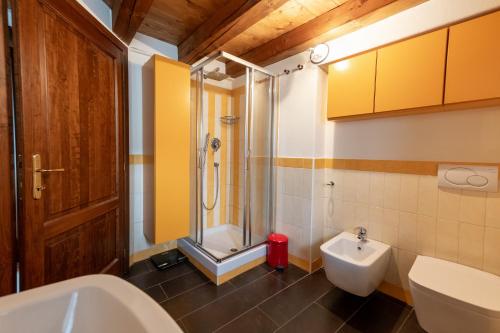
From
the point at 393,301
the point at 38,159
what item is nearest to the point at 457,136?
the point at 393,301

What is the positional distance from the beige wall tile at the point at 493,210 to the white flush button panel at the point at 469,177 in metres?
0.05

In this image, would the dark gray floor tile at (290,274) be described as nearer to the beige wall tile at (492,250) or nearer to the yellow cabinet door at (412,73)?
the beige wall tile at (492,250)

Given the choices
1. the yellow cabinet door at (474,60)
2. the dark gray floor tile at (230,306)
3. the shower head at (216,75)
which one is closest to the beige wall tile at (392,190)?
the yellow cabinet door at (474,60)

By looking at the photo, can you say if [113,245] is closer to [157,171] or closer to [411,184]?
[157,171]

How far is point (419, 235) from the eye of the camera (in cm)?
169

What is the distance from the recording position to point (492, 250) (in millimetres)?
1409

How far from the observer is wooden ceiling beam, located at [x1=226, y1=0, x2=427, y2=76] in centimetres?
152

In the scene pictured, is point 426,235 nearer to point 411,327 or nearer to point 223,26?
point 411,327

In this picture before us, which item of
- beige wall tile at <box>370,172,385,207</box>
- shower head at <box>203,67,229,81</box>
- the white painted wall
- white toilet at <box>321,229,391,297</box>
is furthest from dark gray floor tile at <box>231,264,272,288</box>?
the white painted wall

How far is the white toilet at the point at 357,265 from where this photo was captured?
4.98 ft

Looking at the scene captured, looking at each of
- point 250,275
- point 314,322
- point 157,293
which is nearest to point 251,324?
point 314,322

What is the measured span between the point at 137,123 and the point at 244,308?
76.9 inches

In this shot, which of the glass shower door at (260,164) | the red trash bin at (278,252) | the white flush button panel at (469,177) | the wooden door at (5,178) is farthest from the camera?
the glass shower door at (260,164)

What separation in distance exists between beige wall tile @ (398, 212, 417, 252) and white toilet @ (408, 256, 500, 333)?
26 centimetres
